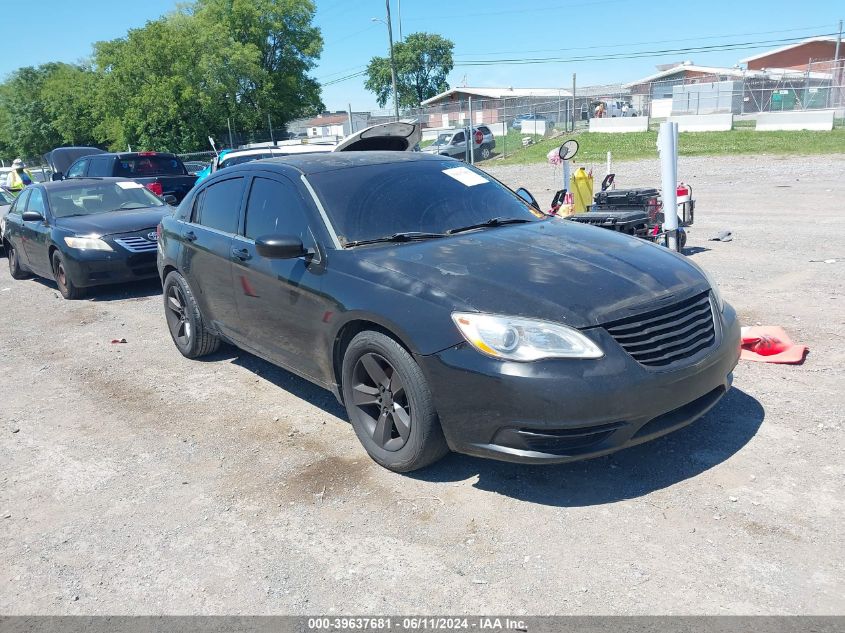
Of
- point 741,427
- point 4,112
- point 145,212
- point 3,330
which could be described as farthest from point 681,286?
point 4,112

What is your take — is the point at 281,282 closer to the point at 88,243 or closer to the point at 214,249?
the point at 214,249

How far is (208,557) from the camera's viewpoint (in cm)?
329

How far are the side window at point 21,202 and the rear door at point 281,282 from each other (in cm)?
742

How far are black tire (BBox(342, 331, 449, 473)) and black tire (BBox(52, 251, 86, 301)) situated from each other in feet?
21.8

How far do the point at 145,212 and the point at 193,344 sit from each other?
4574 mm

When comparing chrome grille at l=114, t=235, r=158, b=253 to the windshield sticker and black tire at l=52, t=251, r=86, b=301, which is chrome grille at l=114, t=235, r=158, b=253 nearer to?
black tire at l=52, t=251, r=86, b=301

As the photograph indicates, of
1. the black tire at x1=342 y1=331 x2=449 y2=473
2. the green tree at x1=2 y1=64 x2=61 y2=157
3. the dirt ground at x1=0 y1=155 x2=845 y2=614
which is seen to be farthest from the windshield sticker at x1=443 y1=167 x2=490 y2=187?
the green tree at x1=2 y1=64 x2=61 y2=157

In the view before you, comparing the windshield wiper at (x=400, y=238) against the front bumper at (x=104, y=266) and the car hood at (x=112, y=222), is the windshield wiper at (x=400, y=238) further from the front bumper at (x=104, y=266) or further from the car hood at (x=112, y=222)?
the car hood at (x=112, y=222)

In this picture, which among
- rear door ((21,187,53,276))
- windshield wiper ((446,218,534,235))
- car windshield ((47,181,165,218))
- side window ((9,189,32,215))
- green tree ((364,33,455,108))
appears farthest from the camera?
green tree ((364,33,455,108))

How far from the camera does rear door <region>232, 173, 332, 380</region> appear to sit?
4277 mm

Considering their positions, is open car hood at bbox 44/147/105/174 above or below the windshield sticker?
above

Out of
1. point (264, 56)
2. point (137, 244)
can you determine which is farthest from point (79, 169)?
point (264, 56)

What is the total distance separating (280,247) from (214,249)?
1411 millimetres

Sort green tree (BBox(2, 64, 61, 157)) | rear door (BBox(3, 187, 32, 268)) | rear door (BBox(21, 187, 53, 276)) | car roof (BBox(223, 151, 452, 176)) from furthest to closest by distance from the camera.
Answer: green tree (BBox(2, 64, 61, 157)), rear door (BBox(3, 187, 32, 268)), rear door (BBox(21, 187, 53, 276)), car roof (BBox(223, 151, 452, 176))
